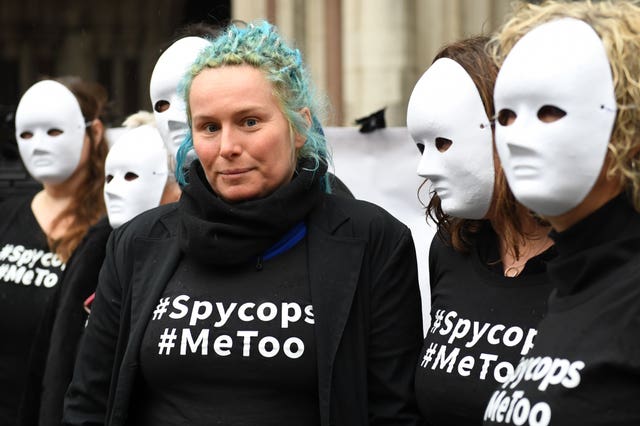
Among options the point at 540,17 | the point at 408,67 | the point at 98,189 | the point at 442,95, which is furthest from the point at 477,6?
the point at 540,17

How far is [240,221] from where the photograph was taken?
10.9 ft

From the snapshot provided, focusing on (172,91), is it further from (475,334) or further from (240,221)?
(475,334)

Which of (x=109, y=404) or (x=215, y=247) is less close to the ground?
(x=215, y=247)

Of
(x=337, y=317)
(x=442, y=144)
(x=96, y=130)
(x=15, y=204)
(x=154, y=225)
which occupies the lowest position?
(x=15, y=204)

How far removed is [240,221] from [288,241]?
0.47ft

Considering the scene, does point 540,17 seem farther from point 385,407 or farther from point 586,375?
point 385,407

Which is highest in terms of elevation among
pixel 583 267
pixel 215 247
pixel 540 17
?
pixel 540 17

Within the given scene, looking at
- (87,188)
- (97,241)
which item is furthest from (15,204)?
(97,241)

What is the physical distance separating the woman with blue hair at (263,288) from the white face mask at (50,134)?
1.89m

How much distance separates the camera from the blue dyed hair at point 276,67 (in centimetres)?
338

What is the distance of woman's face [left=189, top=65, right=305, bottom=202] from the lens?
3322 millimetres

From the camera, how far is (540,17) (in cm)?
268

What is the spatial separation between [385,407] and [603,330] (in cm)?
99

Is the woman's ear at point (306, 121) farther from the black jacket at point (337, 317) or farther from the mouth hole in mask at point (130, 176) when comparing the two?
the mouth hole in mask at point (130, 176)
